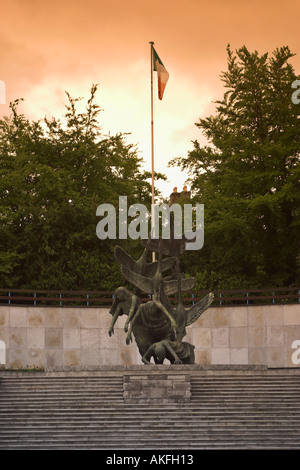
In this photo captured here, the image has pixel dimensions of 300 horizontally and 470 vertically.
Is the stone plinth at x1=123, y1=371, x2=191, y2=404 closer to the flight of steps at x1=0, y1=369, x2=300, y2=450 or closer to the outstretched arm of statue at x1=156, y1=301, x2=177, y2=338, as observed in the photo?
the flight of steps at x1=0, y1=369, x2=300, y2=450

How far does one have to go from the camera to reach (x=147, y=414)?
2559 centimetres

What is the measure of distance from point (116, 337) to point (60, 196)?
34.9ft

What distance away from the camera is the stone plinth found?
26719mm

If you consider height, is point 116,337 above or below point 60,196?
below

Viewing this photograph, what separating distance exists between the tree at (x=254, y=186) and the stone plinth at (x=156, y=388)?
16724mm

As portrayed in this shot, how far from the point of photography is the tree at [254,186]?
44.1 m

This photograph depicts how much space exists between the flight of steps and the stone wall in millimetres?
10312

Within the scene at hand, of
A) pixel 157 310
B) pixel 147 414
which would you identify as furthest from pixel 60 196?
pixel 147 414

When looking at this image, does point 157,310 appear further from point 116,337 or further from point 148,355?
point 116,337

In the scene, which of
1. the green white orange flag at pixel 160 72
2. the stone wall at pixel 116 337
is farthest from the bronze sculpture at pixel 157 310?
the green white orange flag at pixel 160 72

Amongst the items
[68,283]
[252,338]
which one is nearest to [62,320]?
[68,283]

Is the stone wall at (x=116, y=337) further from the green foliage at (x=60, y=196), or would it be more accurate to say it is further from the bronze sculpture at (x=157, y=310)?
the bronze sculpture at (x=157, y=310)

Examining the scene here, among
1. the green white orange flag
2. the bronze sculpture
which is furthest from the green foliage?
the bronze sculpture

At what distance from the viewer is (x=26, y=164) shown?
47.7 meters
